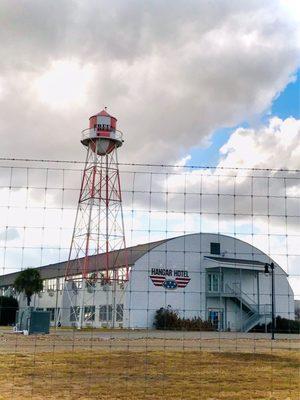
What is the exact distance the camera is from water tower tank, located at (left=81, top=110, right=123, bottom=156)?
40656 millimetres

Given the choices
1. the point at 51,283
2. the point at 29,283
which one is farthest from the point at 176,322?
the point at 51,283

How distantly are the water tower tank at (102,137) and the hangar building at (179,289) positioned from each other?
8.37 meters

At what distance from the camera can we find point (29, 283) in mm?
48688

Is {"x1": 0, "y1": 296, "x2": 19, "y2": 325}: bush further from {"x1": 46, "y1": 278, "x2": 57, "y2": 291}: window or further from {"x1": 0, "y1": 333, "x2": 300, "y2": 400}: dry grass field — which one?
{"x1": 0, "y1": 333, "x2": 300, "y2": 400}: dry grass field

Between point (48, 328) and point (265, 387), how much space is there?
2177 centimetres

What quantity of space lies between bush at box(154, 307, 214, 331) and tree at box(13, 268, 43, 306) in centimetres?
1366

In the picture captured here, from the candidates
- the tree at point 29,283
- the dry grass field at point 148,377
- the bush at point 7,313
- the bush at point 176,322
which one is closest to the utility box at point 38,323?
the bush at point 176,322

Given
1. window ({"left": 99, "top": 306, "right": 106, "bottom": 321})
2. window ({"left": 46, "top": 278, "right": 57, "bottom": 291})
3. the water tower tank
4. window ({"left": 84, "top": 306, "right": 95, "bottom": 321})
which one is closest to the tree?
window ({"left": 46, "top": 278, "right": 57, "bottom": 291})

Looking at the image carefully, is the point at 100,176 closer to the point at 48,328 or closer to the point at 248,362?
the point at 48,328

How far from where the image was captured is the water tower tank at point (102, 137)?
40.7m

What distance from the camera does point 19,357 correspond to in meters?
15.5

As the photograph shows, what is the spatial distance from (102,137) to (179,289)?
40.7ft

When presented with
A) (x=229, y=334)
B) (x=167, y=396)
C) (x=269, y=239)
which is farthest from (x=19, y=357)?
(x=229, y=334)

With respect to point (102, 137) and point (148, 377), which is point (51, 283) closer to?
point (102, 137)
